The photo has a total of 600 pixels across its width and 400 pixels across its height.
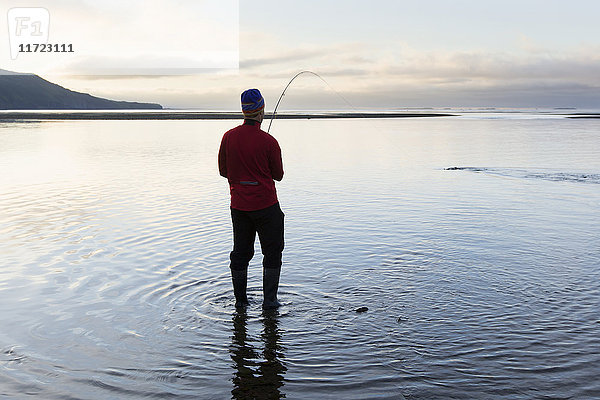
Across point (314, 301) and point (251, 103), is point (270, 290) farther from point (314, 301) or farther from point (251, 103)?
point (251, 103)

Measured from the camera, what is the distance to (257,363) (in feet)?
14.8

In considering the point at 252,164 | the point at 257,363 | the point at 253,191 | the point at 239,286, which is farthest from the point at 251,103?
the point at 257,363

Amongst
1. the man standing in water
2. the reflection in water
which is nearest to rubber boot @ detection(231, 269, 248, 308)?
the man standing in water

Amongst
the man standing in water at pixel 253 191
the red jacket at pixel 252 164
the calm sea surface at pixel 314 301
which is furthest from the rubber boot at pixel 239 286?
the red jacket at pixel 252 164

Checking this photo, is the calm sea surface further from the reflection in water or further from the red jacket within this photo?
the red jacket

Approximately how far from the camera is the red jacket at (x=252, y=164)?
5555 mm

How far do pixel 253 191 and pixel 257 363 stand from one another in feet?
5.80

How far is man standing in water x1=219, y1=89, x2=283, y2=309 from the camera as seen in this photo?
5.57 metres

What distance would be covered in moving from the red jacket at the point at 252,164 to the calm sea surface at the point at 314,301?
3.66 feet

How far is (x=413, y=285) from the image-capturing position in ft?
21.2

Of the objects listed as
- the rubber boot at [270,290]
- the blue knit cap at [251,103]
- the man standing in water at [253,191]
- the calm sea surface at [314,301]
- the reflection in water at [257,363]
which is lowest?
the reflection in water at [257,363]

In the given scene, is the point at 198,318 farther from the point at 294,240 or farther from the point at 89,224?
the point at 89,224

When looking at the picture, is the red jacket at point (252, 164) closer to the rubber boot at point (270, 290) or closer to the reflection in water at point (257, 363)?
the rubber boot at point (270, 290)

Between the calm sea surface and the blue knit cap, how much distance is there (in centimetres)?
194
